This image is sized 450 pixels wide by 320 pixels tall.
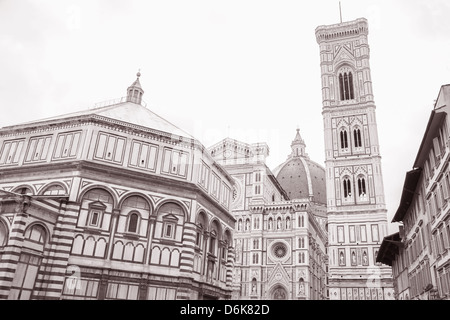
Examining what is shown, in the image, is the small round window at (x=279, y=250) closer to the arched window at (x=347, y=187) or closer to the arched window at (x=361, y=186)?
the arched window at (x=347, y=187)

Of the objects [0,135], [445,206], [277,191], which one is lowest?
[445,206]

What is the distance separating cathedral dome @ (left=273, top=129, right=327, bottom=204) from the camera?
108938 mm

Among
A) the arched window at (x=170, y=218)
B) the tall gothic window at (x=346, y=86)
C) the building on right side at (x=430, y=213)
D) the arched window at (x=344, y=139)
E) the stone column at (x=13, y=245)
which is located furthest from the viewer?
the tall gothic window at (x=346, y=86)

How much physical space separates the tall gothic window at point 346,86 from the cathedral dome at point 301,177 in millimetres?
51076

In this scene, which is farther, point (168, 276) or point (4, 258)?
point (168, 276)

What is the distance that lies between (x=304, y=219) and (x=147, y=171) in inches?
1541

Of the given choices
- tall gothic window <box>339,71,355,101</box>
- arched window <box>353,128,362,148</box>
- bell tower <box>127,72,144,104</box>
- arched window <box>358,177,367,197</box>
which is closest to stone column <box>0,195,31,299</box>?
bell tower <box>127,72,144,104</box>

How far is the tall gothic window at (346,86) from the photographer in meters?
59.4

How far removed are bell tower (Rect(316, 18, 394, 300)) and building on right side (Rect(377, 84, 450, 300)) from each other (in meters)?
20.6

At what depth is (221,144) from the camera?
69062 millimetres

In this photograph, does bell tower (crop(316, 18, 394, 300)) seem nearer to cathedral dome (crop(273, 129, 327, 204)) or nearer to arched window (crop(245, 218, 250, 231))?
arched window (crop(245, 218, 250, 231))

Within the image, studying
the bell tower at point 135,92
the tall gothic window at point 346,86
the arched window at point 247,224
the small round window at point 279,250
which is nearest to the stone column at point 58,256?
the bell tower at point 135,92

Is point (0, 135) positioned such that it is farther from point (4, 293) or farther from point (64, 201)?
point (4, 293)
